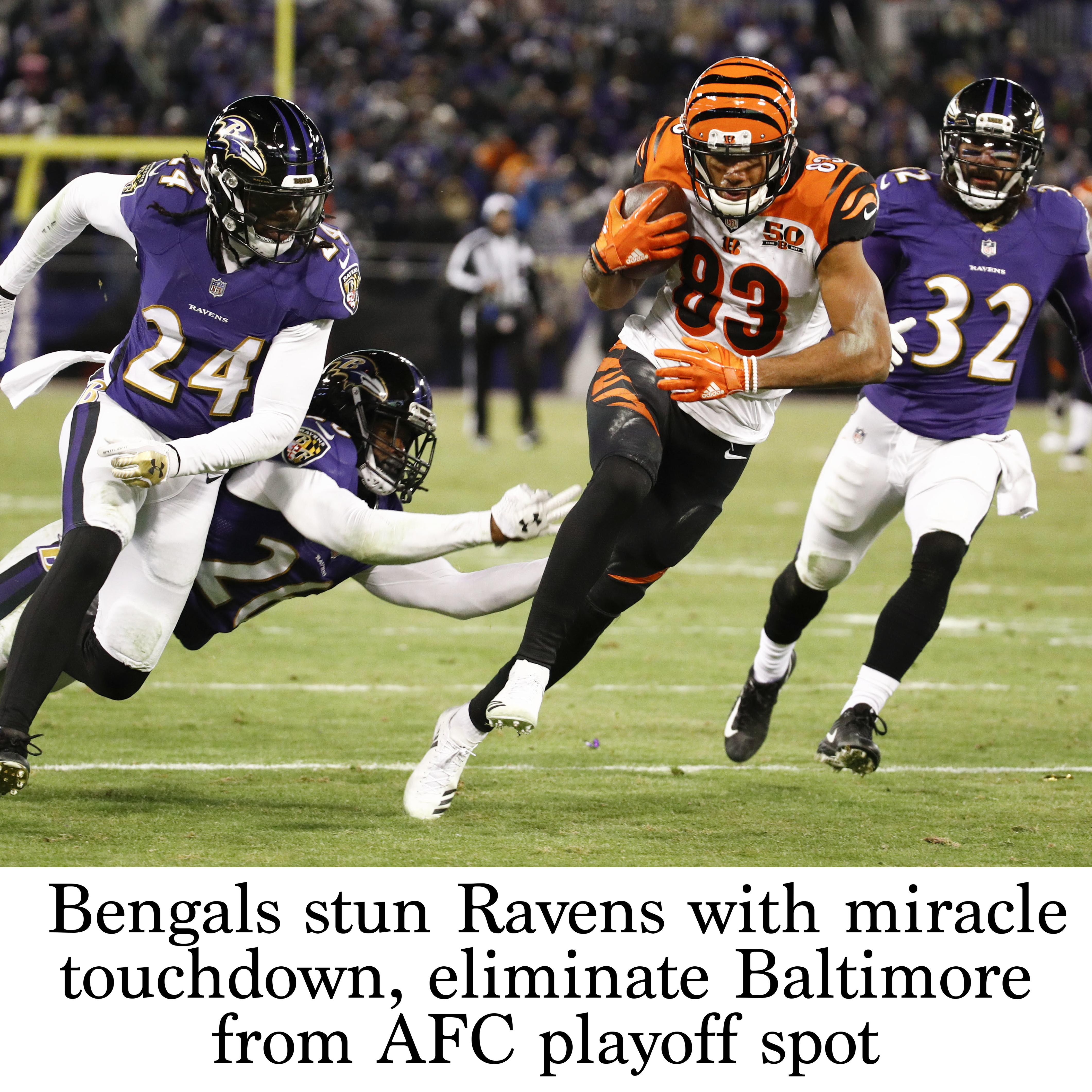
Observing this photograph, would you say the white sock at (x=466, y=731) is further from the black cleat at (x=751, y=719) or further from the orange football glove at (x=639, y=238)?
the orange football glove at (x=639, y=238)

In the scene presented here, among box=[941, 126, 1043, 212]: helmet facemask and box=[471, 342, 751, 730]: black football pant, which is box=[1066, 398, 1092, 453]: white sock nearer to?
box=[941, 126, 1043, 212]: helmet facemask

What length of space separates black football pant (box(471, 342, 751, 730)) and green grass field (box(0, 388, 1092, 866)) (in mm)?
457

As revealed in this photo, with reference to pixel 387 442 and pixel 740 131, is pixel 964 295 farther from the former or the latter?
pixel 387 442

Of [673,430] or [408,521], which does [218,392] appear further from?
[673,430]

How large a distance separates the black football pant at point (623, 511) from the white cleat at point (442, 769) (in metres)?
0.05

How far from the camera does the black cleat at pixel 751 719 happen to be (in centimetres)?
475

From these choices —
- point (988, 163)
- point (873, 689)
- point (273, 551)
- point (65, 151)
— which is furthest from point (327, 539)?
point (65, 151)

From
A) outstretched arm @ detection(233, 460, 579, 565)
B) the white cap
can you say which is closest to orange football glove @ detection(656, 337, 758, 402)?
outstretched arm @ detection(233, 460, 579, 565)

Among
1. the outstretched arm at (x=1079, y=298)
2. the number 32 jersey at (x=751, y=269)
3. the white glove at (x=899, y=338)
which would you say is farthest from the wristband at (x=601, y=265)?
the outstretched arm at (x=1079, y=298)

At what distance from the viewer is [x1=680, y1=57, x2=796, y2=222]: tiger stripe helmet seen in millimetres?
3891

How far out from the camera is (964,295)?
472 cm

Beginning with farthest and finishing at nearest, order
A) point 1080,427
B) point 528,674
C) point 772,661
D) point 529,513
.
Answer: point 1080,427 < point 772,661 < point 529,513 < point 528,674

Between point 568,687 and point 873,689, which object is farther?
point 568,687

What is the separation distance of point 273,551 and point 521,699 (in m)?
0.94
